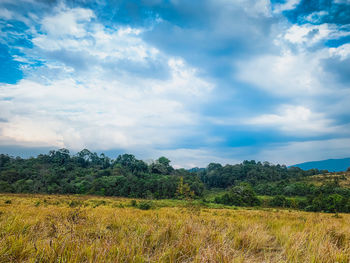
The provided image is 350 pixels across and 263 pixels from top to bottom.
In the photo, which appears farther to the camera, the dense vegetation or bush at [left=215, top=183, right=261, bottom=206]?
bush at [left=215, top=183, right=261, bottom=206]

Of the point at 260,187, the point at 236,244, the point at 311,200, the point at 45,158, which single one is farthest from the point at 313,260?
Answer: the point at 45,158

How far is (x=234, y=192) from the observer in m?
53.5

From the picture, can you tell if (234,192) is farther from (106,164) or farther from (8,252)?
(106,164)

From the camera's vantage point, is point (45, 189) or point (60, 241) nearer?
point (60, 241)

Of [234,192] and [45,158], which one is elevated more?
[45,158]

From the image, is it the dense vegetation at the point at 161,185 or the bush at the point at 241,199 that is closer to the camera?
the dense vegetation at the point at 161,185

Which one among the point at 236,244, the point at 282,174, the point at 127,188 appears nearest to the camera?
the point at 236,244

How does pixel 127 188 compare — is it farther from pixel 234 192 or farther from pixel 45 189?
pixel 234 192

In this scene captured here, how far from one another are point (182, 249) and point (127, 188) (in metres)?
63.4

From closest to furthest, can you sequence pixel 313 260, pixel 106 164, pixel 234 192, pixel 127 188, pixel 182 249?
pixel 313 260
pixel 182 249
pixel 234 192
pixel 127 188
pixel 106 164

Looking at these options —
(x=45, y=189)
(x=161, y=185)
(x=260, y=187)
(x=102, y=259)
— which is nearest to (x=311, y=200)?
(x=260, y=187)

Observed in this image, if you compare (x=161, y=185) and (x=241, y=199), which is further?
(x=161, y=185)

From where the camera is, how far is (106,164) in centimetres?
10606

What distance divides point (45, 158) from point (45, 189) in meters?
51.3
